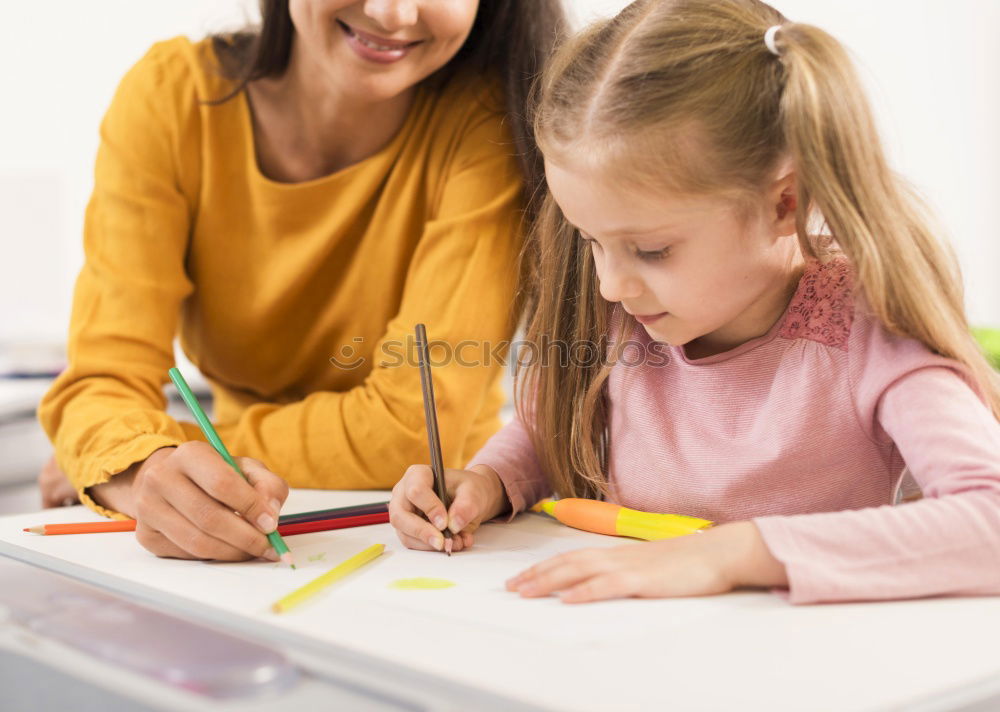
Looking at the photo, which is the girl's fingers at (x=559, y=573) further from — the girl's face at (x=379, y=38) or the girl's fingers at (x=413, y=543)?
the girl's face at (x=379, y=38)

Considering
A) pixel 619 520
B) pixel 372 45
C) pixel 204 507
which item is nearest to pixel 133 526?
pixel 204 507

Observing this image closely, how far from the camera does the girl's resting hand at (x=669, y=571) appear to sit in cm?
65

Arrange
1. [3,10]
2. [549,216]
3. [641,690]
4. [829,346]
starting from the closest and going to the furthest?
1. [641,690]
2. [829,346]
3. [549,216]
4. [3,10]

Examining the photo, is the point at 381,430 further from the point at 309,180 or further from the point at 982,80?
the point at 982,80

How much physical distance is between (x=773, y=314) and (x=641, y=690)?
421mm

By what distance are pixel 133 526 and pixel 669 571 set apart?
1.45 feet

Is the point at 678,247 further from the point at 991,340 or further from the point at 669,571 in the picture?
the point at 991,340

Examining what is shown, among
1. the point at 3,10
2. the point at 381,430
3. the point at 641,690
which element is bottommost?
the point at 381,430

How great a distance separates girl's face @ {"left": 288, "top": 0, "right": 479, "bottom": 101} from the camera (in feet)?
3.37

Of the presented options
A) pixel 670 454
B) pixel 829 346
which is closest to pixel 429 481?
pixel 670 454

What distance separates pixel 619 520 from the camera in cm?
83

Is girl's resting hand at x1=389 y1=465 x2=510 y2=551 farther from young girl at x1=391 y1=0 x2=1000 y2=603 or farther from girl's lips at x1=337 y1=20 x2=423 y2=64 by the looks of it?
girl's lips at x1=337 y1=20 x2=423 y2=64

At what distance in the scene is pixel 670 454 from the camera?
2.94ft

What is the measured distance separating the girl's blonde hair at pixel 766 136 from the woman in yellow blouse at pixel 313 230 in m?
0.30
